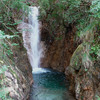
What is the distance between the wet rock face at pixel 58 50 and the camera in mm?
9617

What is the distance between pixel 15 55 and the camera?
5430mm

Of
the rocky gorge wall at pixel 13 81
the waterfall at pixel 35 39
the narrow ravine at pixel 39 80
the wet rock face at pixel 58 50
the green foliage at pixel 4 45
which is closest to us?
the green foliage at pixel 4 45

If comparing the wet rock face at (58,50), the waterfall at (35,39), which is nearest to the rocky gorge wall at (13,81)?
the wet rock face at (58,50)

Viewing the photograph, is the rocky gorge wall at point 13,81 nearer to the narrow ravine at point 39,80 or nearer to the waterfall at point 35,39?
the narrow ravine at point 39,80

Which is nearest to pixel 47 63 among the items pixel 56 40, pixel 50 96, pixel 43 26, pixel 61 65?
pixel 61 65

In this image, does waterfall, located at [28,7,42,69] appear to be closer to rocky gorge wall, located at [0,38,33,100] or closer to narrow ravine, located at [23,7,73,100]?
narrow ravine, located at [23,7,73,100]

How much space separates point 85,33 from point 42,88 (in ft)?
13.7

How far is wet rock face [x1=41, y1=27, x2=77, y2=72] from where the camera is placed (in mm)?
9617

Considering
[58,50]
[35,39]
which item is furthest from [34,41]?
[58,50]

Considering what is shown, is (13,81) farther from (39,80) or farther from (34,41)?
(34,41)

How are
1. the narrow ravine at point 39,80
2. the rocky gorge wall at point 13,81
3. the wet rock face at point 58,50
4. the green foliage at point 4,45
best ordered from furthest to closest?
the wet rock face at point 58,50 < the narrow ravine at point 39,80 < the rocky gorge wall at point 13,81 < the green foliage at point 4,45

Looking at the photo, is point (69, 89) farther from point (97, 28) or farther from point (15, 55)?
point (97, 28)

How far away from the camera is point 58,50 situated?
37.0ft

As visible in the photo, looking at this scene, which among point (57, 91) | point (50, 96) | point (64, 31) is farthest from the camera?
point (64, 31)
